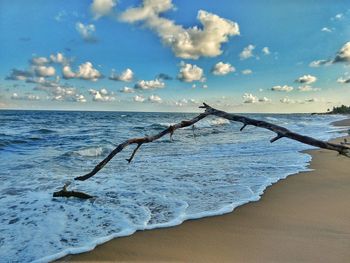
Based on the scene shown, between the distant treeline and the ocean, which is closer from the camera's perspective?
the ocean

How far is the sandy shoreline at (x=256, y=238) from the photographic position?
392cm

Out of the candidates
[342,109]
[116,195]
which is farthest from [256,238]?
[342,109]

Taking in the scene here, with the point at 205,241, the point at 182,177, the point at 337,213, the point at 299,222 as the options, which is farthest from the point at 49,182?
the point at 337,213

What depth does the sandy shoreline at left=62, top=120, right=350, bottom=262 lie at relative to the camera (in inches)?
154

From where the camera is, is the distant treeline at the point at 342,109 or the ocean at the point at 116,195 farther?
the distant treeline at the point at 342,109

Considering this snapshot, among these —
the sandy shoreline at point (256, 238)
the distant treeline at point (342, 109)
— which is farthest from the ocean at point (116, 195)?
the distant treeline at point (342, 109)

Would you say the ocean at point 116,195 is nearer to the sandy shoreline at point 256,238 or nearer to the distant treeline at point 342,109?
the sandy shoreline at point 256,238

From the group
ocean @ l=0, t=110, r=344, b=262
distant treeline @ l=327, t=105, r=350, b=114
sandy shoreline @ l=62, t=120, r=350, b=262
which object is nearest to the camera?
sandy shoreline @ l=62, t=120, r=350, b=262

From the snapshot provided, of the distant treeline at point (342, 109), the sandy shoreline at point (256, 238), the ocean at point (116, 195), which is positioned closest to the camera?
the sandy shoreline at point (256, 238)

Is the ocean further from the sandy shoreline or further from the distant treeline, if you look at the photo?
the distant treeline

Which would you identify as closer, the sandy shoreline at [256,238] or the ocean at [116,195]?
the sandy shoreline at [256,238]

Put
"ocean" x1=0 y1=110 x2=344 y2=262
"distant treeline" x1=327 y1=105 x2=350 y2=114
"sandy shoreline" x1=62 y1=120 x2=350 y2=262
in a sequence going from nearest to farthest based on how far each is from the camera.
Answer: "sandy shoreline" x1=62 y1=120 x2=350 y2=262, "ocean" x1=0 y1=110 x2=344 y2=262, "distant treeline" x1=327 y1=105 x2=350 y2=114

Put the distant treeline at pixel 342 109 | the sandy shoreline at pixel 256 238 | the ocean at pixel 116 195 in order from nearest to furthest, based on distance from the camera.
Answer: the sandy shoreline at pixel 256 238, the ocean at pixel 116 195, the distant treeline at pixel 342 109

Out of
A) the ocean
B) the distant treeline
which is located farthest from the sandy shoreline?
the distant treeline
